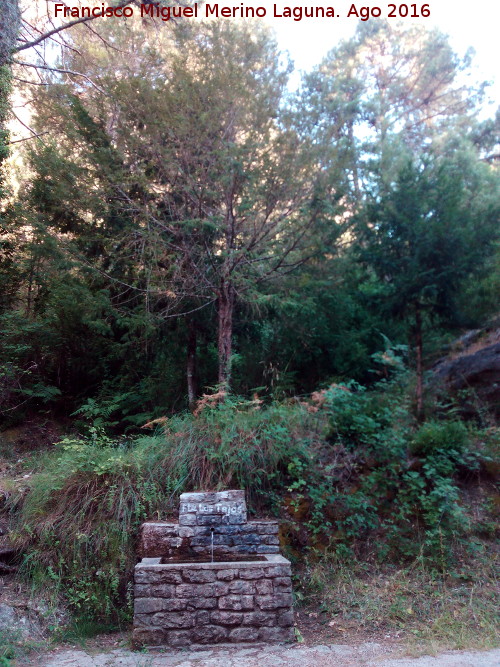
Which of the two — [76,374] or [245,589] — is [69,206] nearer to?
[76,374]

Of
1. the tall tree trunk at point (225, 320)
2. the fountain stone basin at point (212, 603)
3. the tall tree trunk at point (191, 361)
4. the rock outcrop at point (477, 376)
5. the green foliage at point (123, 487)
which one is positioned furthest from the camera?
the tall tree trunk at point (191, 361)

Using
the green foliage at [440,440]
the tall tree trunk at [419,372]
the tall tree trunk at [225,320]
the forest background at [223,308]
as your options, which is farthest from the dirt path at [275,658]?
the tall tree trunk at [225,320]

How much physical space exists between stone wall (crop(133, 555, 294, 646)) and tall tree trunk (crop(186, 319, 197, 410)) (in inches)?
153

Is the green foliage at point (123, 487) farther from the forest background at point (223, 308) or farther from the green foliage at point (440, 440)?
the green foliage at point (440, 440)

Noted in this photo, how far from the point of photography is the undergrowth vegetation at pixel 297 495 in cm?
509

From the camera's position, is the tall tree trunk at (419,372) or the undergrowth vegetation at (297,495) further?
the tall tree trunk at (419,372)

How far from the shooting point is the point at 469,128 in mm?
15352

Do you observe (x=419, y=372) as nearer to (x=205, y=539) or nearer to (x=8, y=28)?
(x=205, y=539)

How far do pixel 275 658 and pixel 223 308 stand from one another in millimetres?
4878

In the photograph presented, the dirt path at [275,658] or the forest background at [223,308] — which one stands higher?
the forest background at [223,308]

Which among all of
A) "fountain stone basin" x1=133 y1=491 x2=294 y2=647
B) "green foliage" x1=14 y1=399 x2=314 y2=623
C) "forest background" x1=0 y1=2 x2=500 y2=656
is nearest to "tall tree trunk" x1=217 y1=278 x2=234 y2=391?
"forest background" x1=0 y1=2 x2=500 y2=656

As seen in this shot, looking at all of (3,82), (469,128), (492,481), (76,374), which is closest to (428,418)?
(492,481)

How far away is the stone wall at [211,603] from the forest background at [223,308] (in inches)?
28.7

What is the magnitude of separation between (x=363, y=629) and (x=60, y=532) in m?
3.07
